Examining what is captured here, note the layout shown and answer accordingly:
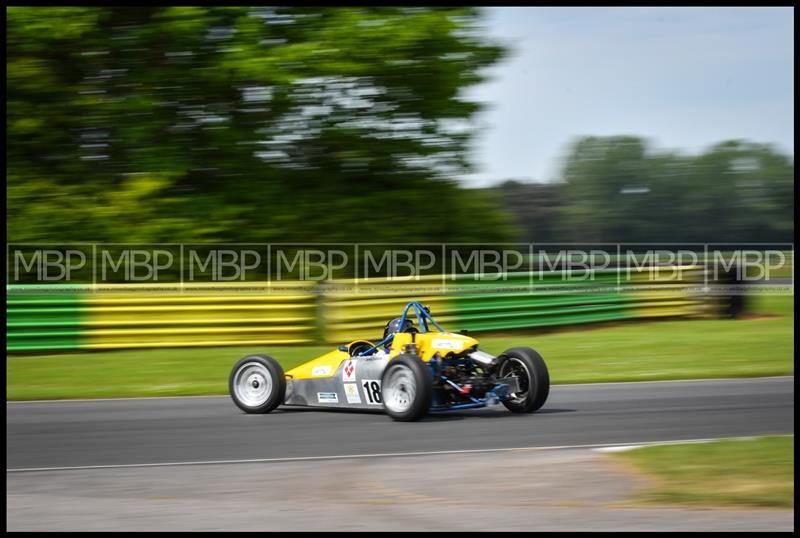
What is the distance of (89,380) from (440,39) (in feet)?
29.1

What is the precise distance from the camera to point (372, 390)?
34.3ft

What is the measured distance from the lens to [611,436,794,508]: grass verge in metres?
6.64

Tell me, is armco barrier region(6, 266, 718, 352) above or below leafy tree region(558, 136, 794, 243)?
below

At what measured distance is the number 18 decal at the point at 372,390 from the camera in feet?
34.2

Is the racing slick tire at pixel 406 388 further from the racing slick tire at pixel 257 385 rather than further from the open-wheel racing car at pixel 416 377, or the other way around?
the racing slick tire at pixel 257 385

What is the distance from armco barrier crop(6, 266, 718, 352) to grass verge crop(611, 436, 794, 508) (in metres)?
9.16

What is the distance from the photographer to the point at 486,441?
8.92 metres

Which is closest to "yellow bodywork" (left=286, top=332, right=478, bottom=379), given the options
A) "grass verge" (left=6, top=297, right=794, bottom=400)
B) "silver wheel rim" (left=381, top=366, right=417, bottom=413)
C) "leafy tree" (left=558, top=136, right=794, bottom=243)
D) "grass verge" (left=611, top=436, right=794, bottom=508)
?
"silver wheel rim" (left=381, top=366, right=417, bottom=413)

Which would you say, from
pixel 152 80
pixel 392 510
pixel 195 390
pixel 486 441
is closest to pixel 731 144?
pixel 152 80

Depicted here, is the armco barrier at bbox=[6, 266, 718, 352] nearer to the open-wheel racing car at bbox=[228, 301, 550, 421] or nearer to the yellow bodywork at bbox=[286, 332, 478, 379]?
the open-wheel racing car at bbox=[228, 301, 550, 421]

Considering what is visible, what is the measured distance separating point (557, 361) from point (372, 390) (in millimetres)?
5631

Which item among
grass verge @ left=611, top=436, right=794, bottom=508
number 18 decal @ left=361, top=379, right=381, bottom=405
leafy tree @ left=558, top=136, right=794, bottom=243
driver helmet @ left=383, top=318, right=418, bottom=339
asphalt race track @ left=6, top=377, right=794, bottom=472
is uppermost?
leafy tree @ left=558, top=136, right=794, bottom=243

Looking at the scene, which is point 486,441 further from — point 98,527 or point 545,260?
point 545,260

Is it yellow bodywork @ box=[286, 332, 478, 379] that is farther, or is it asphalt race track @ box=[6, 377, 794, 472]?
yellow bodywork @ box=[286, 332, 478, 379]
